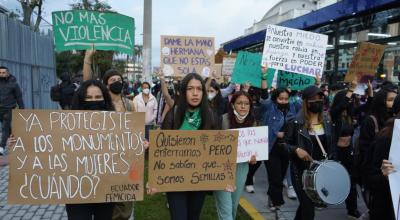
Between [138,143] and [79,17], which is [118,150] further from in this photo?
[79,17]

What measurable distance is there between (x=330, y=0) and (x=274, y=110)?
44508mm

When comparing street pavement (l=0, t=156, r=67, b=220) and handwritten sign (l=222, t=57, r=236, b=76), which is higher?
handwritten sign (l=222, t=57, r=236, b=76)

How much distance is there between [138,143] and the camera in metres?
3.45

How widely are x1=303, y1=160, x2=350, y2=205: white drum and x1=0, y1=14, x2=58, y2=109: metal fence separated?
424 inches

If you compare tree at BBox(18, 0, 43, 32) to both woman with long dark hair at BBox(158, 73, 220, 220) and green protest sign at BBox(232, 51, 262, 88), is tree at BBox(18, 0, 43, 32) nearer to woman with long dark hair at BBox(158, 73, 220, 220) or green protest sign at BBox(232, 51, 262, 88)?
green protest sign at BBox(232, 51, 262, 88)

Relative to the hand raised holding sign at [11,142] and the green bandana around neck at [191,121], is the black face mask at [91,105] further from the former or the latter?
the green bandana around neck at [191,121]

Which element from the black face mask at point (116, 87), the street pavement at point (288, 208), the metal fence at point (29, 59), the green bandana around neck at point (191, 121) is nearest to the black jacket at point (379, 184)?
the green bandana around neck at point (191, 121)

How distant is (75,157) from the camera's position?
3357mm

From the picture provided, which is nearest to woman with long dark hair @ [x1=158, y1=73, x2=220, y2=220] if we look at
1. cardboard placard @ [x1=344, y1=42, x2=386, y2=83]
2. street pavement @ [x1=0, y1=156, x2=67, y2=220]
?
street pavement @ [x1=0, y1=156, x2=67, y2=220]

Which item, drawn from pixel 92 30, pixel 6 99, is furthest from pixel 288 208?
pixel 6 99

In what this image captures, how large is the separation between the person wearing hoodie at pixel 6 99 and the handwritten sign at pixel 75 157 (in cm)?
605

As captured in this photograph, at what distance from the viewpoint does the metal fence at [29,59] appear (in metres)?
13.0

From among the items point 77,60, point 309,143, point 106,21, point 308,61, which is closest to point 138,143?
point 309,143

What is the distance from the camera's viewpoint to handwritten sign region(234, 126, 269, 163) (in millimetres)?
4262
